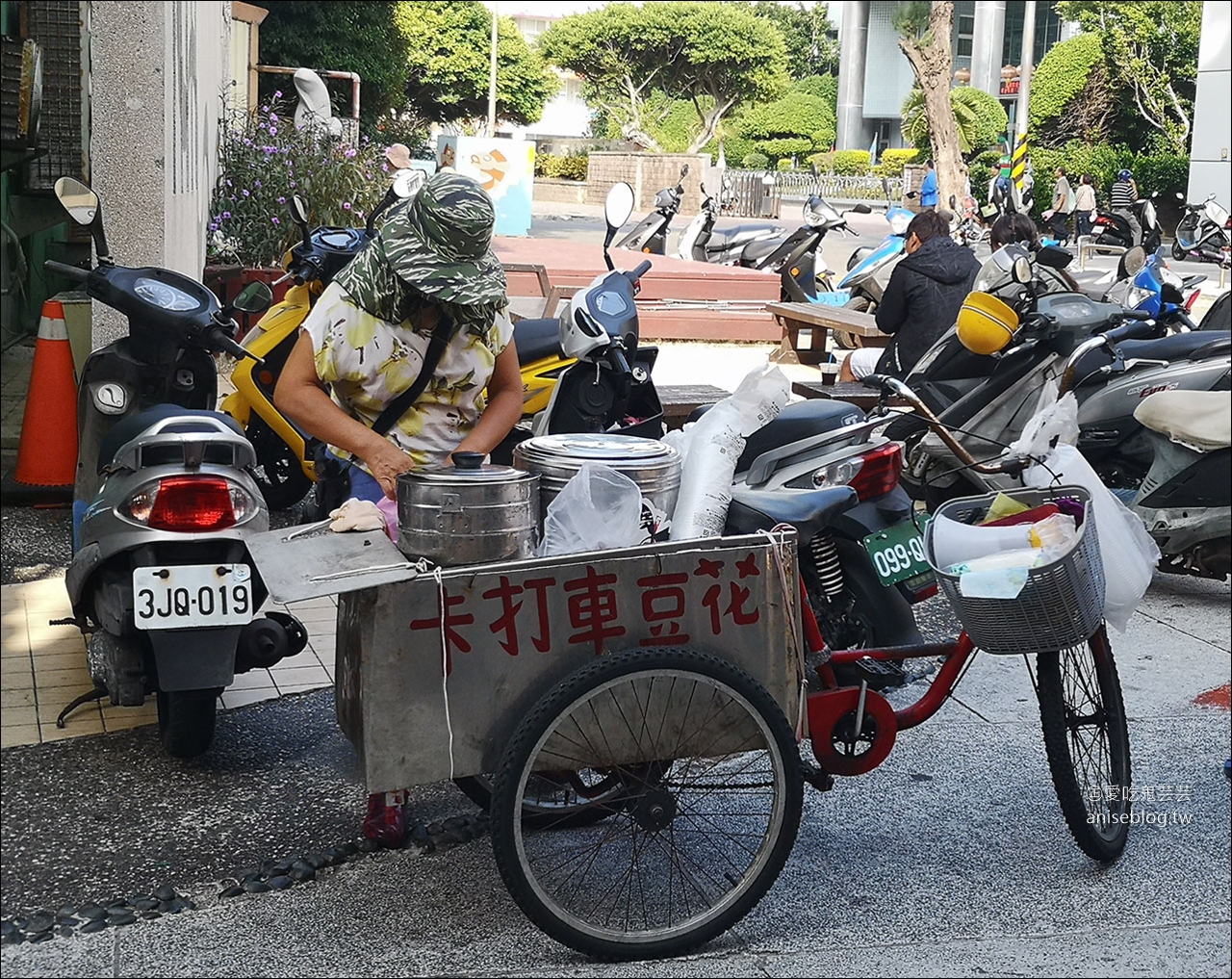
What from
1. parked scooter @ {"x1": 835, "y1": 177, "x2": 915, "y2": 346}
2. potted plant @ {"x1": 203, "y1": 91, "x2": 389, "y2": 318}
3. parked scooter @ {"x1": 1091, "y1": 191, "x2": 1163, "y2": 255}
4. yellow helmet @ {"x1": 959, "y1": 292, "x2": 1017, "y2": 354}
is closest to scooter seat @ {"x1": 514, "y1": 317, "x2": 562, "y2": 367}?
yellow helmet @ {"x1": 959, "y1": 292, "x2": 1017, "y2": 354}

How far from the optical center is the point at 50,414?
5863mm

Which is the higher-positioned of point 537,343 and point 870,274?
point 870,274

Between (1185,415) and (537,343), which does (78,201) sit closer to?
(537,343)

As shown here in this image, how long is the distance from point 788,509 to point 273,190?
820 cm

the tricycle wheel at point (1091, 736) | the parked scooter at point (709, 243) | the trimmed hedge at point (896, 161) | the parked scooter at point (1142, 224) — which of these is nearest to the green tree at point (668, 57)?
the trimmed hedge at point (896, 161)

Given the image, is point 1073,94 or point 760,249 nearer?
point 760,249

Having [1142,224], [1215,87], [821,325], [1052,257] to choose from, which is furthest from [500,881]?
[1142,224]

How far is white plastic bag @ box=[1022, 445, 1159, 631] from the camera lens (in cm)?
336

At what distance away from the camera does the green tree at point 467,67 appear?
145ft

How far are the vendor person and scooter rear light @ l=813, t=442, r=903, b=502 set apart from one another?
89cm

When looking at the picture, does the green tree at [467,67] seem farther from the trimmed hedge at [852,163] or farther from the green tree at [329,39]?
the green tree at [329,39]

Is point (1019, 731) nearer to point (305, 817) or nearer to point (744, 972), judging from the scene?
point (744, 972)

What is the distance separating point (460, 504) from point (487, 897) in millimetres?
1023

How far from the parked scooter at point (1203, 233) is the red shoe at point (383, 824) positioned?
32.2 feet
